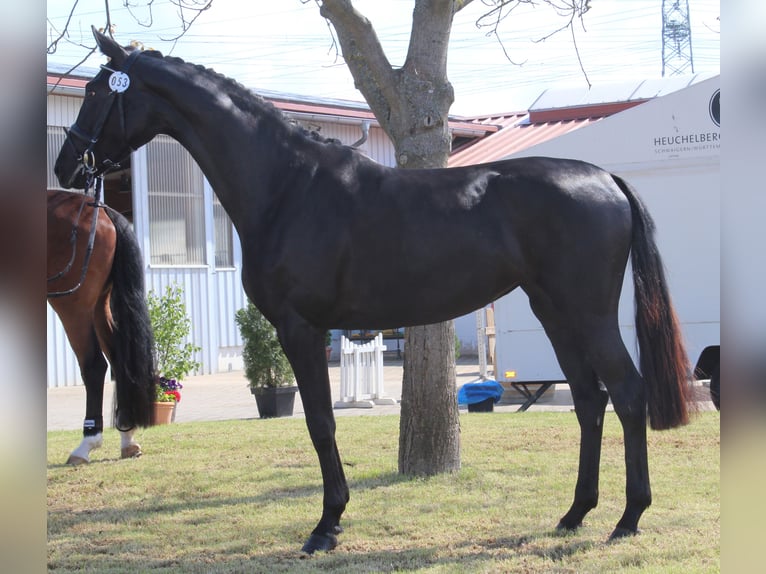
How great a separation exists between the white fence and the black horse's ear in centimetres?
753

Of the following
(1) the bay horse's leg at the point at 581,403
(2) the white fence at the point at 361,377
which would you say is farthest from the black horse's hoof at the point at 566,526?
(2) the white fence at the point at 361,377

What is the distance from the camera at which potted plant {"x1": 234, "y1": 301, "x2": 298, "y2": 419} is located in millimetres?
10352

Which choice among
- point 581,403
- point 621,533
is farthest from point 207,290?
point 621,533

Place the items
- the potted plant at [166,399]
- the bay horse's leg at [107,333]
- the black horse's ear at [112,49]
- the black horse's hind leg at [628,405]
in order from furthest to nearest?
the potted plant at [166,399], the bay horse's leg at [107,333], the black horse's ear at [112,49], the black horse's hind leg at [628,405]

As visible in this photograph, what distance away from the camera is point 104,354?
7.24 metres

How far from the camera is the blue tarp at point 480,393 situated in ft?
33.7

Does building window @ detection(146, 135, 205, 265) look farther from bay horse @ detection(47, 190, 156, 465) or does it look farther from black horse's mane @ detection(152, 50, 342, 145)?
black horse's mane @ detection(152, 50, 342, 145)

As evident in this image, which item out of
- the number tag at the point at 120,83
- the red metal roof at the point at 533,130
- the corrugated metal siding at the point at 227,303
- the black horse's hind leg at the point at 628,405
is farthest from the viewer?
the corrugated metal siding at the point at 227,303

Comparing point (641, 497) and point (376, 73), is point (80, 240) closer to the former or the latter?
point (376, 73)

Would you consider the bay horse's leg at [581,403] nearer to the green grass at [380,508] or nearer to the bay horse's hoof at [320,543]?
the green grass at [380,508]

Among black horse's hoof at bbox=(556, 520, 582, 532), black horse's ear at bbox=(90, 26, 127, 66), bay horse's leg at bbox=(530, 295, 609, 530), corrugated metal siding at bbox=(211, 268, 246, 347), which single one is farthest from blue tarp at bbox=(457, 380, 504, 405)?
corrugated metal siding at bbox=(211, 268, 246, 347)

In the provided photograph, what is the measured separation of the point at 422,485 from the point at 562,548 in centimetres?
165

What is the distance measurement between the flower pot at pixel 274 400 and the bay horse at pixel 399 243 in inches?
252

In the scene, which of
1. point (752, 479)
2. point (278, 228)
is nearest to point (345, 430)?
point (278, 228)
